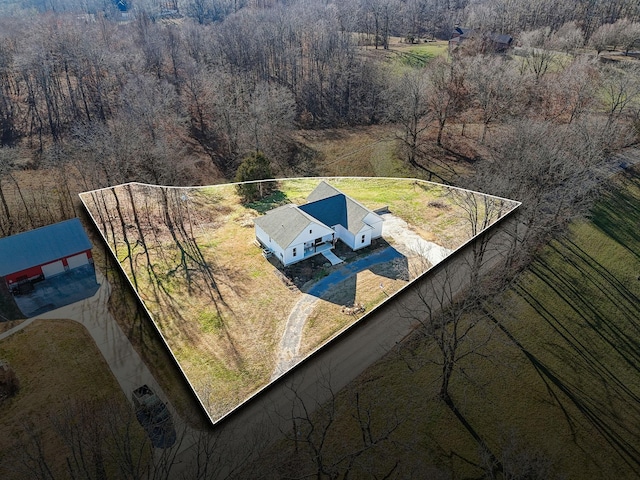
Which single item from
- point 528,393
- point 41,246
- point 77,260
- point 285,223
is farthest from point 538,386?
point 41,246

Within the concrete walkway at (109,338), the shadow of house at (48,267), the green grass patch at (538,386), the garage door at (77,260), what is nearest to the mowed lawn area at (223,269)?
the concrete walkway at (109,338)

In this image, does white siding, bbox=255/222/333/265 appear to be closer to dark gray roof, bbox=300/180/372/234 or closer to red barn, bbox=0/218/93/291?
dark gray roof, bbox=300/180/372/234

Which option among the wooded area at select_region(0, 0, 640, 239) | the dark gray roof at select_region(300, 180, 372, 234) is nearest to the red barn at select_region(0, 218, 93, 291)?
the wooded area at select_region(0, 0, 640, 239)

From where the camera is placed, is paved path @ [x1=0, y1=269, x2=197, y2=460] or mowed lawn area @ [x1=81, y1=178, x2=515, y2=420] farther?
mowed lawn area @ [x1=81, y1=178, x2=515, y2=420]

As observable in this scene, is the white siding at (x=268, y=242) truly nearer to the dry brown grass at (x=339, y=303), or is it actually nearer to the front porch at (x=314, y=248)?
the front porch at (x=314, y=248)

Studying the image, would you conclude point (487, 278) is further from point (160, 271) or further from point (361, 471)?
point (160, 271)

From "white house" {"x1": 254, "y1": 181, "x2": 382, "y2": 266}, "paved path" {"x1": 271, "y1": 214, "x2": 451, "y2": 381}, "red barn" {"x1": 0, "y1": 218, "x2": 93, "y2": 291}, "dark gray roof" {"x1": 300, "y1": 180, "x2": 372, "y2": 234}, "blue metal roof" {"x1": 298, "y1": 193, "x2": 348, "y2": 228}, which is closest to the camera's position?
"paved path" {"x1": 271, "y1": 214, "x2": 451, "y2": 381}

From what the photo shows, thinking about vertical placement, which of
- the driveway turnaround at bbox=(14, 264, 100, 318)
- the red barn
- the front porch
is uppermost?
the red barn
